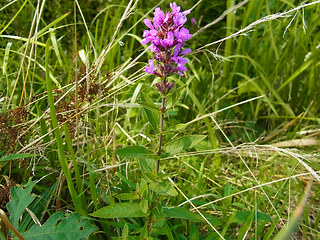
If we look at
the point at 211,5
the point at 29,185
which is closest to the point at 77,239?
the point at 29,185

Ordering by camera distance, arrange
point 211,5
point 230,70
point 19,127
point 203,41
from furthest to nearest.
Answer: point 211,5 < point 203,41 < point 230,70 < point 19,127

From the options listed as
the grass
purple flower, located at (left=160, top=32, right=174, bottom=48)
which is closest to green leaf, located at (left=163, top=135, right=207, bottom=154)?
the grass

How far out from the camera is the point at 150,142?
1350 mm

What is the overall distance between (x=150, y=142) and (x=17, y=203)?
1.70ft

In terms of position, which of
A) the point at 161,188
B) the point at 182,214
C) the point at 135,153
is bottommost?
the point at 182,214

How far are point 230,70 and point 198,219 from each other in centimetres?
150

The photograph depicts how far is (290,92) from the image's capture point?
2275 mm

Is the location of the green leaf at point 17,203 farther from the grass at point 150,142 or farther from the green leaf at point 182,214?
the green leaf at point 182,214

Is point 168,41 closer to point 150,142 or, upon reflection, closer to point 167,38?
point 167,38

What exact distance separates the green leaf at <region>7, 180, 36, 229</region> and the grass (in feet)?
0.29

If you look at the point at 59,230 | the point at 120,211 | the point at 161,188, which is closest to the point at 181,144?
the point at 161,188

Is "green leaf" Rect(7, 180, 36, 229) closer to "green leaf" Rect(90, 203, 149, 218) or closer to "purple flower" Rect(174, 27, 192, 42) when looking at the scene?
"green leaf" Rect(90, 203, 149, 218)

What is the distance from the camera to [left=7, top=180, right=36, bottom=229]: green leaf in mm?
1048

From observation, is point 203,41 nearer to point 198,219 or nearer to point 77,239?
point 198,219
